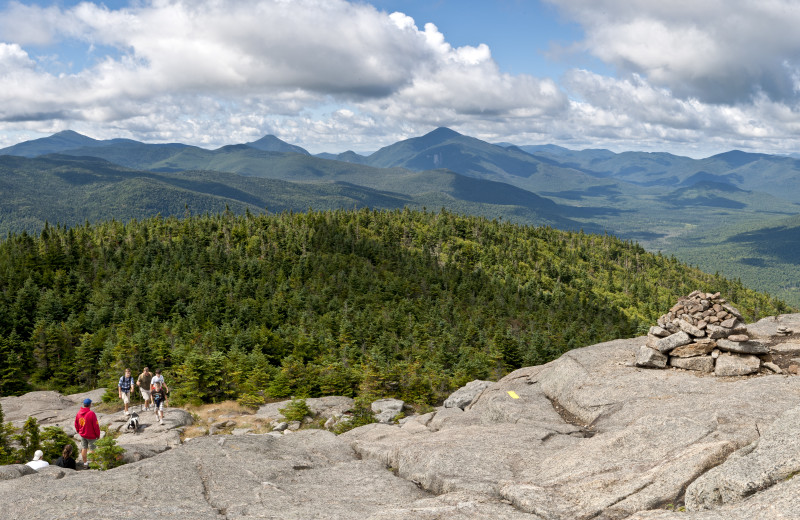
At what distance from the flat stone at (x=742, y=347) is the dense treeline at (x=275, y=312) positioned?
2463cm

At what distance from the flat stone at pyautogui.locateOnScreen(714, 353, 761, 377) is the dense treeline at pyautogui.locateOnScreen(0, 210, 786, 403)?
2443 centimetres

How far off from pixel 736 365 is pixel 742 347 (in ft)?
6.10

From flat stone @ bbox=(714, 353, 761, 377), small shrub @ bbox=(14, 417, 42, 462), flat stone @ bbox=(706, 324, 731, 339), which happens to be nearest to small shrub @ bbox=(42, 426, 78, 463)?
small shrub @ bbox=(14, 417, 42, 462)

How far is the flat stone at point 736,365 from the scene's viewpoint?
26578 millimetres

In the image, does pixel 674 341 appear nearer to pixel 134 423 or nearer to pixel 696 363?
pixel 696 363

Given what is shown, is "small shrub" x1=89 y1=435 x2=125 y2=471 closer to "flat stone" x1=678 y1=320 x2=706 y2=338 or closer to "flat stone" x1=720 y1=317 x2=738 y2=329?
"flat stone" x1=678 y1=320 x2=706 y2=338

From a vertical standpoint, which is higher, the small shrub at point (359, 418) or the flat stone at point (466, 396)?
the flat stone at point (466, 396)

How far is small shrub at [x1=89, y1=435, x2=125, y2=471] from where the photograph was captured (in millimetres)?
20781

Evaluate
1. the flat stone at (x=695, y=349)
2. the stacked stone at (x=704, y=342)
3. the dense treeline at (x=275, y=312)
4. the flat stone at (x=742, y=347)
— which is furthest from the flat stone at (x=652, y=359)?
the dense treeline at (x=275, y=312)

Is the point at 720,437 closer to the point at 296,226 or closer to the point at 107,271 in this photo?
the point at 107,271

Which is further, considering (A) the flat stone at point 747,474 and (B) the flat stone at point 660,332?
(B) the flat stone at point 660,332

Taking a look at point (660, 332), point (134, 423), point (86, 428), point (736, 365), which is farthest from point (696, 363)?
point (134, 423)

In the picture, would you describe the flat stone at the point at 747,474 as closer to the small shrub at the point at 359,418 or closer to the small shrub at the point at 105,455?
the small shrub at the point at 359,418

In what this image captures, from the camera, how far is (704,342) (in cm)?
2897
